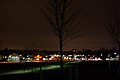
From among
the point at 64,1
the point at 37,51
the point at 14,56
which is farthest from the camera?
the point at 37,51

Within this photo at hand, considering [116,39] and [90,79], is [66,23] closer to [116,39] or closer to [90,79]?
[90,79]

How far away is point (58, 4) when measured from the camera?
24453 millimetres

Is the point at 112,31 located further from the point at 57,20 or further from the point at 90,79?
the point at 57,20

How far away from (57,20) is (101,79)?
6.94 meters

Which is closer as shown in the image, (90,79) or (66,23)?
(66,23)

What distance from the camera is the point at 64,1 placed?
24.0 m

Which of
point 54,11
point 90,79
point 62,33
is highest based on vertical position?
point 54,11

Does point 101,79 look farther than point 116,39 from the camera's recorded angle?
No

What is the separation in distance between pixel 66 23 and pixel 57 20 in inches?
29.2

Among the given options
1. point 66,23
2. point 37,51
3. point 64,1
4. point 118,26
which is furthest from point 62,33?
point 37,51

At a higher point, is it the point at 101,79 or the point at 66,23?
the point at 66,23

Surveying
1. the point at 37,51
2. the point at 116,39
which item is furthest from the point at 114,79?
the point at 37,51

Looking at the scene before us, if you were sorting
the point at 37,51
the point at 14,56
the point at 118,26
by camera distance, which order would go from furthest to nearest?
1. the point at 37,51
2. the point at 14,56
3. the point at 118,26

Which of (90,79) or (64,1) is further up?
(64,1)
